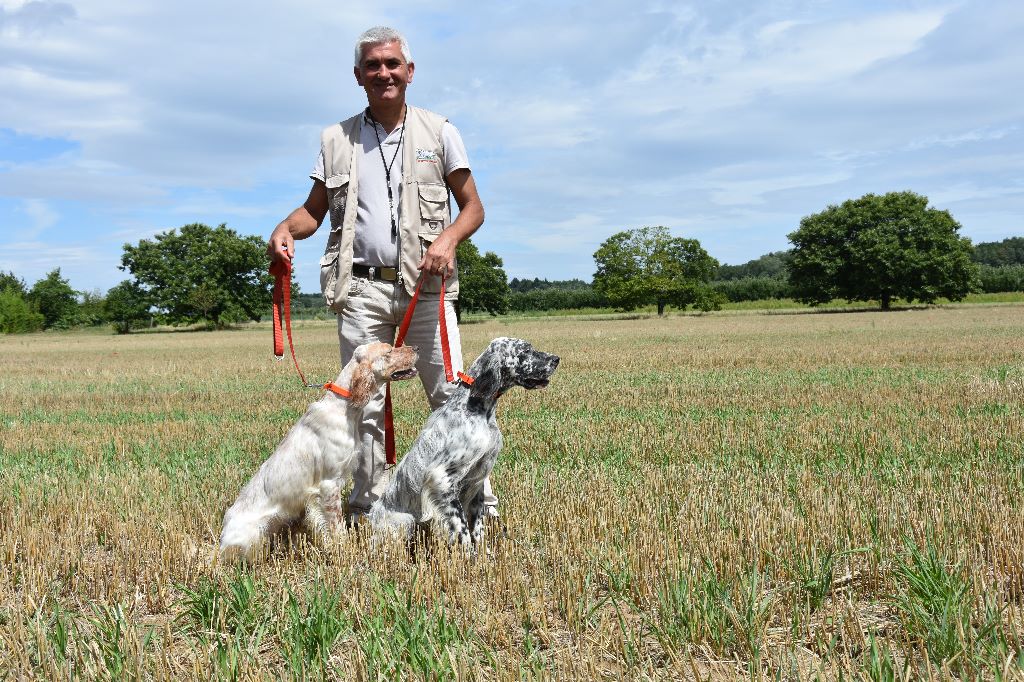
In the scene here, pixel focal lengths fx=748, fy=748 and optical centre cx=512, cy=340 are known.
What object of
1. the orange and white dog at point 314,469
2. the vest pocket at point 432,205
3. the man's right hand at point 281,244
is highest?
A: the vest pocket at point 432,205

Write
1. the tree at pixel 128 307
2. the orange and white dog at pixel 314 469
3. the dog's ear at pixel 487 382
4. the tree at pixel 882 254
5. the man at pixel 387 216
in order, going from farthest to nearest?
1. the tree at pixel 128 307
2. the tree at pixel 882 254
3. the man at pixel 387 216
4. the orange and white dog at pixel 314 469
5. the dog's ear at pixel 487 382

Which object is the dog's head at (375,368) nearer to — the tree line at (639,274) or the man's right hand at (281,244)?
the man's right hand at (281,244)

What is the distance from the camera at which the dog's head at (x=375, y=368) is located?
13.7 feet

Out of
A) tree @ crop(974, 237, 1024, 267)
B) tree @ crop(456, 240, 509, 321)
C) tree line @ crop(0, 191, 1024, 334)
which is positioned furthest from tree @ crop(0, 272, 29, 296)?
tree @ crop(974, 237, 1024, 267)

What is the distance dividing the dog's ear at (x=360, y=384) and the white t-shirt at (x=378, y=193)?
85 cm

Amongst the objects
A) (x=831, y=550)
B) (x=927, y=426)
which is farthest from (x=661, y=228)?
(x=831, y=550)

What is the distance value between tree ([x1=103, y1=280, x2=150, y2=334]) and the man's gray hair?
6376 cm

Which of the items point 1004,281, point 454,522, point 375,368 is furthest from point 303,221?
point 1004,281

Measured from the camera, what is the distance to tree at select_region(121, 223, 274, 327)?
62688 mm

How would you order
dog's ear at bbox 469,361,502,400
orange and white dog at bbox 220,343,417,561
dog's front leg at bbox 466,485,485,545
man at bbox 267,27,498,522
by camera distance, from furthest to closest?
1. man at bbox 267,27,498,522
2. dog's front leg at bbox 466,485,485,545
3. orange and white dog at bbox 220,343,417,561
4. dog's ear at bbox 469,361,502,400

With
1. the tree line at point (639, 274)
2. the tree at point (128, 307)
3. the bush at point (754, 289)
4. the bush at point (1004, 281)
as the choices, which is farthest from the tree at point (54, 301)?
the bush at point (1004, 281)

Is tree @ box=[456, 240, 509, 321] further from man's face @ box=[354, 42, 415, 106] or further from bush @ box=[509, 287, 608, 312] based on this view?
man's face @ box=[354, 42, 415, 106]

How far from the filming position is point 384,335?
16.2ft

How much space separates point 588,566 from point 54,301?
8594cm
